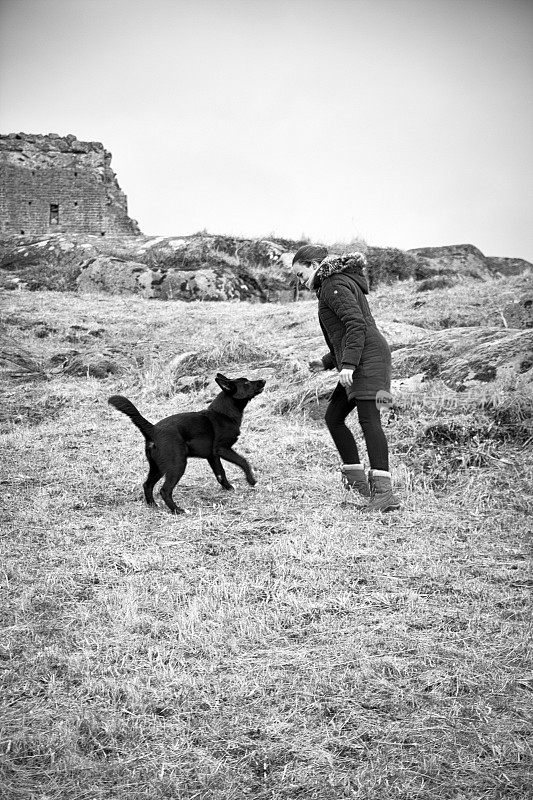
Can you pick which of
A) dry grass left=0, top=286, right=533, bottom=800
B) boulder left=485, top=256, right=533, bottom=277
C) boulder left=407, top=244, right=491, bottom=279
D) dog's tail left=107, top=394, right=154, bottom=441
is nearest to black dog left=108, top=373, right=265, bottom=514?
dog's tail left=107, top=394, right=154, bottom=441

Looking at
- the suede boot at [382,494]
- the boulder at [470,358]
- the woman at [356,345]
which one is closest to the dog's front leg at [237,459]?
the woman at [356,345]

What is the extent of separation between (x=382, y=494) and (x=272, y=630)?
6.47 feet

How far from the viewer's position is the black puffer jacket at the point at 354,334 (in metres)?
4.81

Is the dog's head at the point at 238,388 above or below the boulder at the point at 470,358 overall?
below

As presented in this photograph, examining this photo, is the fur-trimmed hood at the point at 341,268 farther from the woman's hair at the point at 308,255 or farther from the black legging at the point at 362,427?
the black legging at the point at 362,427

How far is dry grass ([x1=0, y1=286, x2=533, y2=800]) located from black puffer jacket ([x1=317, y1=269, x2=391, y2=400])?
0.95 meters

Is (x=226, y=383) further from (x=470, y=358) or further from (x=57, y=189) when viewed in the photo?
(x=57, y=189)

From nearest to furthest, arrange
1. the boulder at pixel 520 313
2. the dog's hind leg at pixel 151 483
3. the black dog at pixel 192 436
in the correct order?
the black dog at pixel 192 436
the dog's hind leg at pixel 151 483
the boulder at pixel 520 313

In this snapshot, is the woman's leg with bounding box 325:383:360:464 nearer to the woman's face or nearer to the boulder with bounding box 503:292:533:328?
the woman's face

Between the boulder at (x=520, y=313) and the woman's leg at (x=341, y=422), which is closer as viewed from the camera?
the woman's leg at (x=341, y=422)

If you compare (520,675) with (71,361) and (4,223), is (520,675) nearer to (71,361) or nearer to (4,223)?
(71,361)

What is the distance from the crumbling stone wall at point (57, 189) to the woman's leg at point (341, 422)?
21.6 meters

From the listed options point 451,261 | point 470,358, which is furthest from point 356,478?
point 451,261

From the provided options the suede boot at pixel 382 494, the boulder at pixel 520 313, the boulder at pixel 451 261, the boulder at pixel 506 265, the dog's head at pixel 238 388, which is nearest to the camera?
the suede boot at pixel 382 494
